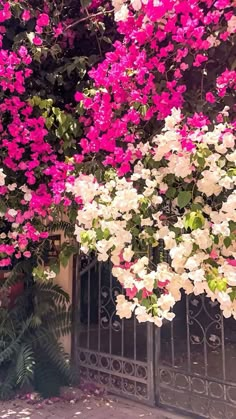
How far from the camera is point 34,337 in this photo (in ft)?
15.4

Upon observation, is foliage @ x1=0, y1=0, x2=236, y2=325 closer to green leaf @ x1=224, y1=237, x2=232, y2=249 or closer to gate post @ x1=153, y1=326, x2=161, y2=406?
green leaf @ x1=224, y1=237, x2=232, y2=249

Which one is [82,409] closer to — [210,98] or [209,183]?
[209,183]

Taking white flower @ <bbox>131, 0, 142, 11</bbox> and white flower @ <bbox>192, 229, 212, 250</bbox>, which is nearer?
white flower @ <bbox>192, 229, 212, 250</bbox>

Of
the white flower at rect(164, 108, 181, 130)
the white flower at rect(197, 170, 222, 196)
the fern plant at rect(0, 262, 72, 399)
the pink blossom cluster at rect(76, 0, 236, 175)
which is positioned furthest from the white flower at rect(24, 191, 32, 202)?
the white flower at rect(197, 170, 222, 196)

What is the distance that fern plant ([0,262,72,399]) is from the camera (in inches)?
179

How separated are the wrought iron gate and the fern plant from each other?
279 mm

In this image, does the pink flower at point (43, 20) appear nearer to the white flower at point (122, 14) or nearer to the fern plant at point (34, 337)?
the white flower at point (122, 14)

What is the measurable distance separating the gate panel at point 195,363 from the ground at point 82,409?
0.71ft

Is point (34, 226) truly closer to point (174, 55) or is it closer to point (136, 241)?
point (136, 241)

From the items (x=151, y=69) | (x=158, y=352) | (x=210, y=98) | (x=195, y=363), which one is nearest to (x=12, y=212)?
(x=151, y=69)

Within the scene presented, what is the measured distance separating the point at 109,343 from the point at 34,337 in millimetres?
736

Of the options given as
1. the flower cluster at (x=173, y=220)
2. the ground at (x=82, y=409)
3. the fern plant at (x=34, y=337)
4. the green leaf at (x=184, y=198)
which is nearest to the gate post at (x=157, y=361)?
the ground at (x=82, y=409)

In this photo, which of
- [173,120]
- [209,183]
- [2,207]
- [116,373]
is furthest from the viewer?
[116,373]

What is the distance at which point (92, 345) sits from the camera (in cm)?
499
